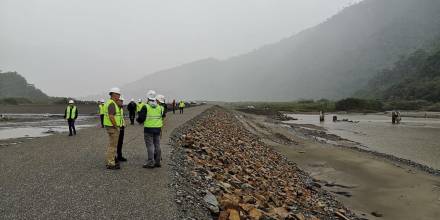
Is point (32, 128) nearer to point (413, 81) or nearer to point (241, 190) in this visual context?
point (241, 190)

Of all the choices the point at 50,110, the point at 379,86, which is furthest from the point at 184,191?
the point at 379,86

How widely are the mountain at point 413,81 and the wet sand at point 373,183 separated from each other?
92.4 meters

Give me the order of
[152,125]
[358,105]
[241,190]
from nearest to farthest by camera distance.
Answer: [152,125] → [241,190] → [358,105]

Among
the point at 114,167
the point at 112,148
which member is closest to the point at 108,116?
the point at 112,148

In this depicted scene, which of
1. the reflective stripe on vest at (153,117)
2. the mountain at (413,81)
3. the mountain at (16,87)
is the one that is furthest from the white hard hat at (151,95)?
the mountain at (16,87)

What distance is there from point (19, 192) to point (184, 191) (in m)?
3.49

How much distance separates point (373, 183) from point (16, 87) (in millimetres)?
169845

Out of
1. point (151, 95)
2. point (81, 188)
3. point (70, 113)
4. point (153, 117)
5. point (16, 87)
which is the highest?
point (16, 87)

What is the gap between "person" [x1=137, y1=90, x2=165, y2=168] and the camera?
975 cm

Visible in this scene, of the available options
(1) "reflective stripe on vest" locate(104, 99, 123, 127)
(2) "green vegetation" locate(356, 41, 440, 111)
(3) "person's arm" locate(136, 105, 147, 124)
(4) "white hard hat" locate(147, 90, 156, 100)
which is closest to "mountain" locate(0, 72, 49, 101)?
(2) "green vegetation" locate(356, 41, 440, 111)

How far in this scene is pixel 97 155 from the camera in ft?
38.7

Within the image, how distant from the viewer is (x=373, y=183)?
1586cm

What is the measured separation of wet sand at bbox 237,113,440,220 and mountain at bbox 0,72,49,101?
15245cm

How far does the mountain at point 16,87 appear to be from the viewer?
A: 151 metres
